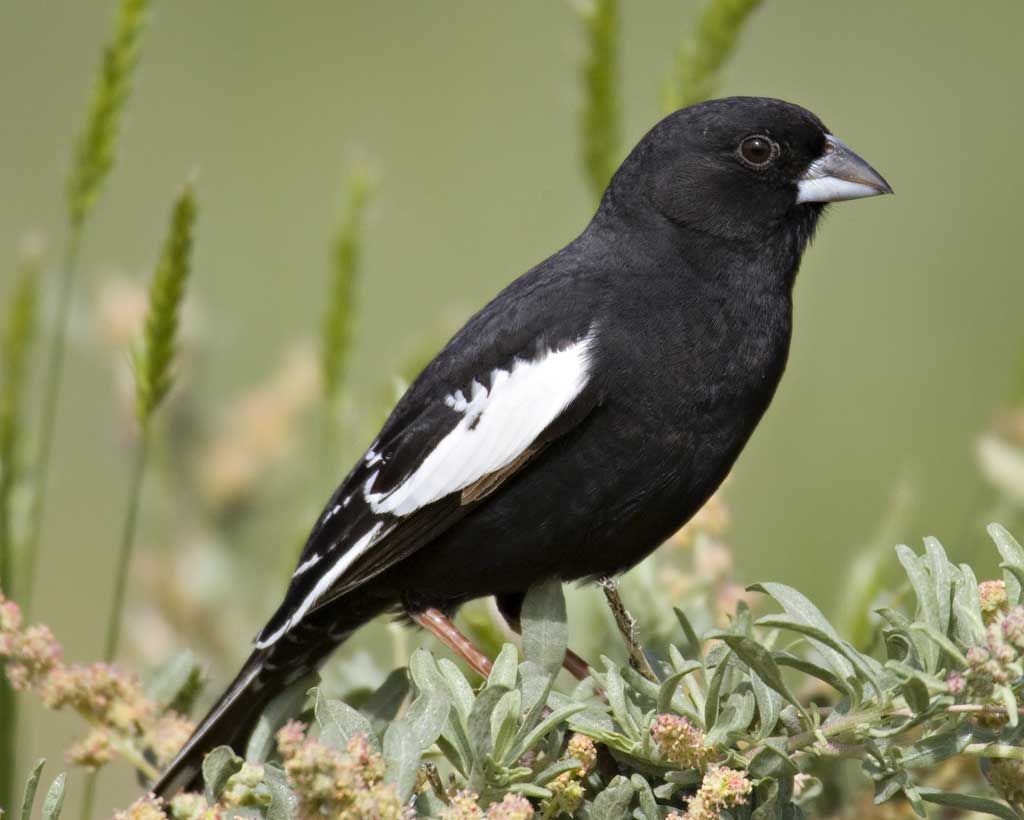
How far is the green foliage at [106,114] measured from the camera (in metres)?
2.33

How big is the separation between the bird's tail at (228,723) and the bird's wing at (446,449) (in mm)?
83

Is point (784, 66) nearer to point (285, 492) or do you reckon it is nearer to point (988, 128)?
point (988, 128)

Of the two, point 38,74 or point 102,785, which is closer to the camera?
point 102,785

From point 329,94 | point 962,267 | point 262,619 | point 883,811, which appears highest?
point 329,94

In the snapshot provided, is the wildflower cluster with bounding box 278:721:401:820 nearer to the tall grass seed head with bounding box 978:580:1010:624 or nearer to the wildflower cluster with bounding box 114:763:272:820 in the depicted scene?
the wildflower cluster with bounding box 114:763:272:820

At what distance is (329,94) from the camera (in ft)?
26.7

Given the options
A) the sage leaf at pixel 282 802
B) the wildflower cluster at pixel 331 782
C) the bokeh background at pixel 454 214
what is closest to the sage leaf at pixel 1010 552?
the wildflower cluster at pixel 331 782

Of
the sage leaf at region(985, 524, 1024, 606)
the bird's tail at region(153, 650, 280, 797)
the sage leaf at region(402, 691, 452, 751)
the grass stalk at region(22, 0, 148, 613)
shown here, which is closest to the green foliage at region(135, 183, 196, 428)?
the grass stalk at region(22, 0, 148, 613)

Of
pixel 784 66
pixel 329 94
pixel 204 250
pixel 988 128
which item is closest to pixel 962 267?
pixel 988 128

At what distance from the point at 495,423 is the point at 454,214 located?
491cm

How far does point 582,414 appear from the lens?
Result: 221 centimetres

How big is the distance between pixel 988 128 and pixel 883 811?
5003 mm

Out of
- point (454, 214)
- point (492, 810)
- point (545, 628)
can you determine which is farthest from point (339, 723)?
point (454, 214)

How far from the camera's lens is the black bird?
2.21 meters
